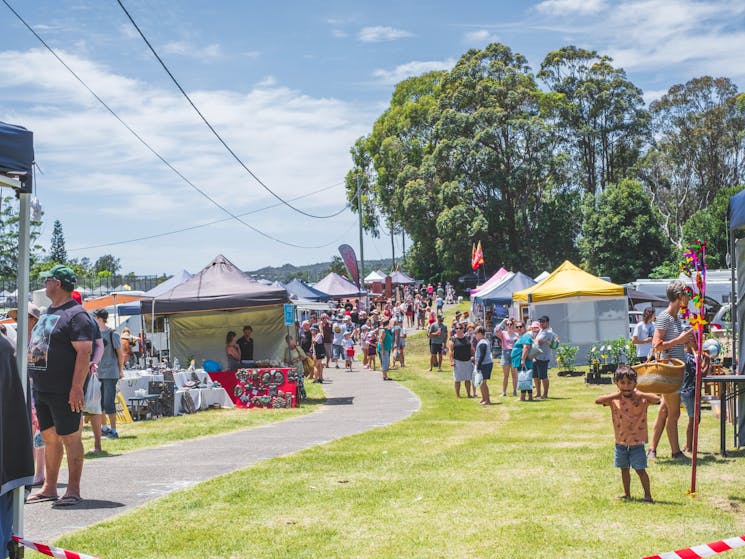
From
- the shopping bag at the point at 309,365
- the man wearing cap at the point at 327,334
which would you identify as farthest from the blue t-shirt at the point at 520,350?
the man wearing cap at the point at 327,334

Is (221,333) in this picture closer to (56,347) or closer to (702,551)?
(56,347)

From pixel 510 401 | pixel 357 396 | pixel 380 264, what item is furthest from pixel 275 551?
pixel 380 264

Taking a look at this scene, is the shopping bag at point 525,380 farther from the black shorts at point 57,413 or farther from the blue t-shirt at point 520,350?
the black shorts at point 57,413

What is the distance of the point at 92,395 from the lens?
9625 mm

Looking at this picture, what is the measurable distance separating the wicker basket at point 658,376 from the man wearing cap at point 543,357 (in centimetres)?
973

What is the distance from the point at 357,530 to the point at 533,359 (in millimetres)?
12843

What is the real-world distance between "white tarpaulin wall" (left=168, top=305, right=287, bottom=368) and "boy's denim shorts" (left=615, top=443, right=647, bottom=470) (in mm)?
15373

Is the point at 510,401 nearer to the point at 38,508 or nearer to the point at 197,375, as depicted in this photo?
the point at 197,375

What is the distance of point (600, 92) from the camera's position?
61469mm

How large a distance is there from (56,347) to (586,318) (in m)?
21.6

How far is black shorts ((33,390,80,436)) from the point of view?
294 inches

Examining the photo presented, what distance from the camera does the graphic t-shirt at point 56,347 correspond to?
291 inches

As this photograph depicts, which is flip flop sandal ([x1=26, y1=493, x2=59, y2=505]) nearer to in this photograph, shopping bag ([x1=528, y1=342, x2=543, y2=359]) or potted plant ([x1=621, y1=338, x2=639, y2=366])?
shopping bag ([x1=528, y1=342, x2=543, y2=359])

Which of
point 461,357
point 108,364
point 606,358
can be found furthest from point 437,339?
point 108,364
